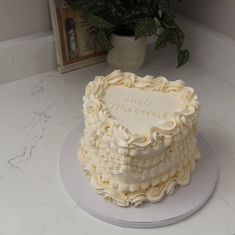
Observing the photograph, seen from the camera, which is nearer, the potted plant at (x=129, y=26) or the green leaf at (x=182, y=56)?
the potted plant at (x=129, y=26)

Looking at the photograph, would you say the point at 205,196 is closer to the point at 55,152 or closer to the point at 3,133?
the point at 55,152

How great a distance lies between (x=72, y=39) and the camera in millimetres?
1081

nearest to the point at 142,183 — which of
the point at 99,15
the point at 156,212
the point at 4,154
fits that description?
the point at 156,212

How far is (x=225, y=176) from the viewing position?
0.83 meters

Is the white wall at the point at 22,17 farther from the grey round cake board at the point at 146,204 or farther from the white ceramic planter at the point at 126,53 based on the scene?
the grey round cake board at the point at 146,204

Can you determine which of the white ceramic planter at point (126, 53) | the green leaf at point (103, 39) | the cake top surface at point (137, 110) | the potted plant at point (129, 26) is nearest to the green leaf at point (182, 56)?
the potted plant at point (129, 26)

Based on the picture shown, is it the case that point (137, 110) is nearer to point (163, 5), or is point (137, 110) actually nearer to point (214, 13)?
point (163, 5)

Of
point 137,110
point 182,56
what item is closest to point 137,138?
point 137,110

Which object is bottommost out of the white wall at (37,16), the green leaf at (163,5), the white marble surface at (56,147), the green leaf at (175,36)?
the white marble surface at (56,147)

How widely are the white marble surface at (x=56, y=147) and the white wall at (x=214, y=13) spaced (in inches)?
5.4

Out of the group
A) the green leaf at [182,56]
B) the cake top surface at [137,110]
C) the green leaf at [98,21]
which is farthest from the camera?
the green leaf at [182,56]

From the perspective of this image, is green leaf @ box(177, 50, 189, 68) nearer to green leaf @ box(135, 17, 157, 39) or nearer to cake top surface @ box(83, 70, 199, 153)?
green leaf @ box(135, 17, 157, 39)

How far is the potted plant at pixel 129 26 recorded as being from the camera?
38.9 inches

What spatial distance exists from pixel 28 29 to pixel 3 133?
0.31 metres
